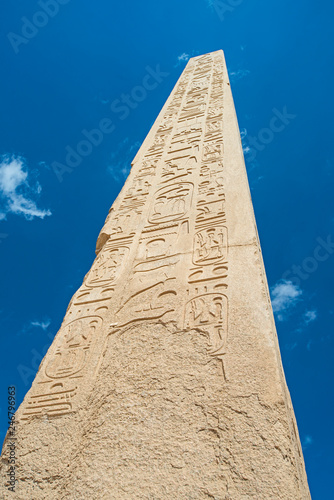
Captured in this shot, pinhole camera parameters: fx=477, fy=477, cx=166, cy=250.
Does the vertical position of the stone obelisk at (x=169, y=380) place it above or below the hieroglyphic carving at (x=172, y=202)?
below

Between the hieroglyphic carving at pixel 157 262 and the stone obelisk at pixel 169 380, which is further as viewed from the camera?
the hieroglyphic carving at pixel 157 262

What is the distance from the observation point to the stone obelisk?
1.65 meters

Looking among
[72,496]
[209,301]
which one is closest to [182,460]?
[72,496]

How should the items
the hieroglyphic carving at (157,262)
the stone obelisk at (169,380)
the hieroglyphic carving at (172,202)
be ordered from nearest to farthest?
the stone obelisk at (169,380) → the hieroglyphic carving at (157,262) → the hieroglyphic carving at (172,202)

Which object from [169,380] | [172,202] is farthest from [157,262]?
[169,380]

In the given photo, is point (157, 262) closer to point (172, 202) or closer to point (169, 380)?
point (172, 202)

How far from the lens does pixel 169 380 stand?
79.3 inches

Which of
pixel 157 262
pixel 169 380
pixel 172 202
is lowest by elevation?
pixel 169 380

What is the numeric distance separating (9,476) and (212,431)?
0.80 meters

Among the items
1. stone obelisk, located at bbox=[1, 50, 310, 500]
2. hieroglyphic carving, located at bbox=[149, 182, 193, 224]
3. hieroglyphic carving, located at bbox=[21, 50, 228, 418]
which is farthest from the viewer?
hieroglyphic carving, located at bbox=[149, 182, 193, 224]

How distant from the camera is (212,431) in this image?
1.75 m

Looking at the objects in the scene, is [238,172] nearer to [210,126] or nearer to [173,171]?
[173,171]

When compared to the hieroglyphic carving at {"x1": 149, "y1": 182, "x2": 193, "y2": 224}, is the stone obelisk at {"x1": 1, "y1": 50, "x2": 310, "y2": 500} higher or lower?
lower

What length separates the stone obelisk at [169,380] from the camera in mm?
1654
